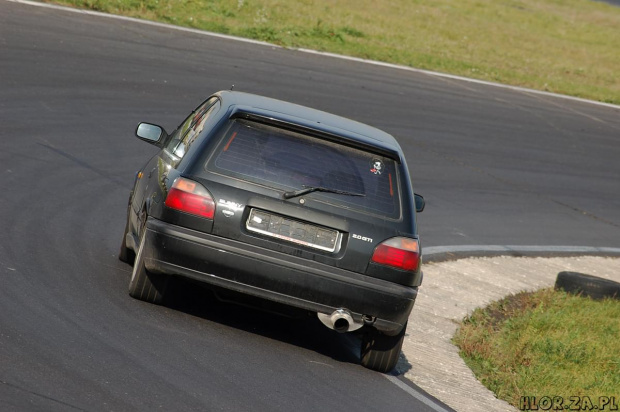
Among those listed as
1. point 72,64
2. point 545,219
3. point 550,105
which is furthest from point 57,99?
point 550,105

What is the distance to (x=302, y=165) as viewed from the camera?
23.6 ft

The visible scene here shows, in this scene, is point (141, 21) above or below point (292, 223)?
below

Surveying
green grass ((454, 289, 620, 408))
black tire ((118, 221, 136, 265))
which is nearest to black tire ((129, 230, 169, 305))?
black tire ((118, 221, 136, 265))

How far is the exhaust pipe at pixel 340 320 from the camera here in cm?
696

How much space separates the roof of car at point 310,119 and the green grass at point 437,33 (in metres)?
13.9

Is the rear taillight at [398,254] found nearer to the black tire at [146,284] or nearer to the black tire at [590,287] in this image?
the black tire at [146,284]

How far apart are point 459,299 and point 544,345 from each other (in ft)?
4.65

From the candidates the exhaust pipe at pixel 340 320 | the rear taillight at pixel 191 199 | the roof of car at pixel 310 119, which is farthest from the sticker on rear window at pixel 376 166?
the rear taillight at pixel 191 199

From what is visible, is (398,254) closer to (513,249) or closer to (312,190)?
(312,190)

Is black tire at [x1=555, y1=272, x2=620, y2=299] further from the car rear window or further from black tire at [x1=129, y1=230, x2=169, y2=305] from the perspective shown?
black tire at [x1=129, y1=230, x2=169, y2=305]

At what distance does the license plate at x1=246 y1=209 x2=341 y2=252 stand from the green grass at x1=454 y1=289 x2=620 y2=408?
1768mm

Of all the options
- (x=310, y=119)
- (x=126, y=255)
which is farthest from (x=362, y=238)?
(x=126, y=255)

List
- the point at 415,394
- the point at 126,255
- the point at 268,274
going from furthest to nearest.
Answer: the point at 126,255
the point at 415,394
the point at 268,274

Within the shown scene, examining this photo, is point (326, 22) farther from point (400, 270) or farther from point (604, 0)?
point (604, 0)
